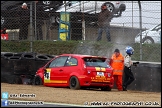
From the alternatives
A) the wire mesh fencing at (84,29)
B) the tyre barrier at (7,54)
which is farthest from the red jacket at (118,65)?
the tyre barrier at (7,54)

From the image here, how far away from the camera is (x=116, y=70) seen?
19703 mm

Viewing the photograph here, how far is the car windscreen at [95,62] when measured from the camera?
61.7ft

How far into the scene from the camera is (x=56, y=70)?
64.1 feet

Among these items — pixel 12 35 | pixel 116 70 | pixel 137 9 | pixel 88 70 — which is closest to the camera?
pixel 88 70

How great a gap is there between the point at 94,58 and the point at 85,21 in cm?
342

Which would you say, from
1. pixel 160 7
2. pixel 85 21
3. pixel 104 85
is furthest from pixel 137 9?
pixel 104 85

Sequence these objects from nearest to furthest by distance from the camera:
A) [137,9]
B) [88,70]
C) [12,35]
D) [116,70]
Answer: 1. [88,70]
2. [116,70]
3. [137,9]
4. [12,35]

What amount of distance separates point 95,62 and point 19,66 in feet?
10.9

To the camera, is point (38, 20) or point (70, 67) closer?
point (70, 67)

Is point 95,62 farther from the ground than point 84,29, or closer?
closer

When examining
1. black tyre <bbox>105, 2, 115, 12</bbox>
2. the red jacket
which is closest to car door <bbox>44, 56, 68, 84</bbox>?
the red jacket

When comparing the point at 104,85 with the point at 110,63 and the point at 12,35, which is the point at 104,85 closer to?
the point at 110,63

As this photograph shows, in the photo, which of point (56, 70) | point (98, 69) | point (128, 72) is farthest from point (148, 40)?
point (56, 70)

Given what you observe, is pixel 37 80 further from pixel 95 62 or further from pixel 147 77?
pixel 147 77
